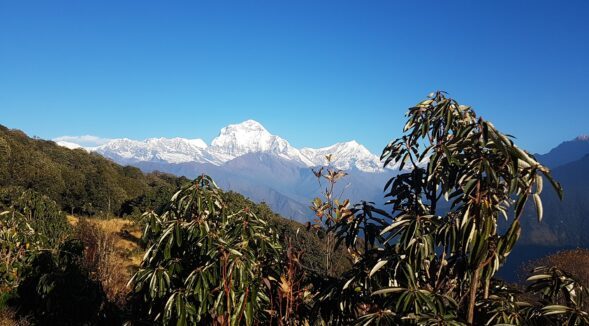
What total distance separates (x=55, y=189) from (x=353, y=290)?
38.1 m

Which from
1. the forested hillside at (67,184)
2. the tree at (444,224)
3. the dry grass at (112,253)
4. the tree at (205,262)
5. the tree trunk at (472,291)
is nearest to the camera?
the tree at (444,224)

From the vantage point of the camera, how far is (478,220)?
3.39 m

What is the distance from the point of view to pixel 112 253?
13.6m

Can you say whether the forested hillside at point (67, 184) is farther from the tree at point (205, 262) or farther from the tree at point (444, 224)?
the tree at point (444, 224)

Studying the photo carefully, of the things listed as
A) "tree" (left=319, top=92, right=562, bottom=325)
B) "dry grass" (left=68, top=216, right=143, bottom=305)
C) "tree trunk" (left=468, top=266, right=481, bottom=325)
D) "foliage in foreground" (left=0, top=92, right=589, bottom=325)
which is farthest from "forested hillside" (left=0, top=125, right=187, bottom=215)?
"tree trunk" (left=468, top=266, right=481, bottom=325)

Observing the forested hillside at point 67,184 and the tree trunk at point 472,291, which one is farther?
the forested hillside at point 67,184

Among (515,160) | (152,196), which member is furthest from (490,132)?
(152,196)

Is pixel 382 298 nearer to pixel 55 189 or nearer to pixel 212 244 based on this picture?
pixel 212 244

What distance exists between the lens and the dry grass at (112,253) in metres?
12.7

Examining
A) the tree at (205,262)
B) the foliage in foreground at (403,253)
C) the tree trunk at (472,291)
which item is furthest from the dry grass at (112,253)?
the tree trunk at (472,291)

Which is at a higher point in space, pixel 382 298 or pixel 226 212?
pixel 226 212

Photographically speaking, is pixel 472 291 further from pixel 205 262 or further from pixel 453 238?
pixel 205 262

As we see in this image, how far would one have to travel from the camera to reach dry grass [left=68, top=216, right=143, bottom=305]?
12.7 metres

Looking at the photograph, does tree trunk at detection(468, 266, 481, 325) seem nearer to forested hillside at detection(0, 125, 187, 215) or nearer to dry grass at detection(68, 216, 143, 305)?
dry grass at detection(68, 216, 143, 305)
